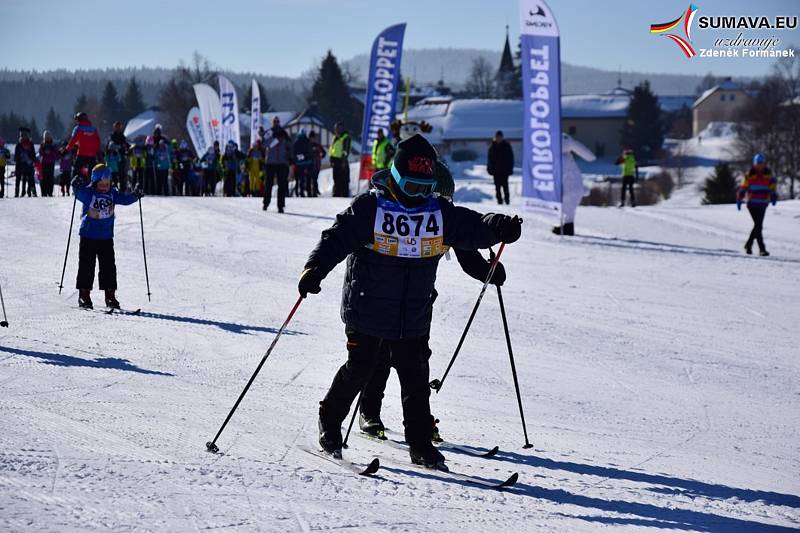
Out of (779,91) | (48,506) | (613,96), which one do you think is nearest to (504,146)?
(48,506)

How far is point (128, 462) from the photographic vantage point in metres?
4.23

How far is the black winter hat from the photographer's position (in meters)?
4.29

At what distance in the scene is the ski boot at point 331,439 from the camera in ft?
15.1

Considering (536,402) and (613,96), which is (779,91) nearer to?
(613,96)

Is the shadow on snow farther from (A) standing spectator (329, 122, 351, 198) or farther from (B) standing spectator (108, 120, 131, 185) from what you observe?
(A) standing spectator (329, 122, 351, 198)

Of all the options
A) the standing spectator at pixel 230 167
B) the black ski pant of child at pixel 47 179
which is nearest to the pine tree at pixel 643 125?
the standing spectator at pixel 230 167

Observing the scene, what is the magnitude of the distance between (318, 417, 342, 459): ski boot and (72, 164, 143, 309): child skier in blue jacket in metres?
4.91

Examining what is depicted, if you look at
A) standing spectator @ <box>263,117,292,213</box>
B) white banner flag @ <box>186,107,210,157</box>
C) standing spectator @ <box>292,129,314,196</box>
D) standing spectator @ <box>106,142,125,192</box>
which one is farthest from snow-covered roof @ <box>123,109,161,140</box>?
standing spectator @ <box>263,117,292,213</box>

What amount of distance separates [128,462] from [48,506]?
0.66 meters

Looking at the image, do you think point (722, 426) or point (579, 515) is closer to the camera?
point (579, 515)

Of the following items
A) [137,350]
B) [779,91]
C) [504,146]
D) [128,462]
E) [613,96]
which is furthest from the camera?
[613,96]

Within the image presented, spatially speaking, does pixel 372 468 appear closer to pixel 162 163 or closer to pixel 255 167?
pixel 255 167

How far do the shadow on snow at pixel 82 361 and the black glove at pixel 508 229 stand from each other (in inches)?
123

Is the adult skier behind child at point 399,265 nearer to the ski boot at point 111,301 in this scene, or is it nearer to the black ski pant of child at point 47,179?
the ski boot at point 111,301
